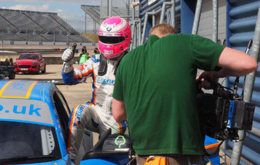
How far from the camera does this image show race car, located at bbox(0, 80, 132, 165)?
107 inches

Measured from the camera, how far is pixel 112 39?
11.9 feet

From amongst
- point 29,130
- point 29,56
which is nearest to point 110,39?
point 29,130

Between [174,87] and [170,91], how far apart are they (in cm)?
3

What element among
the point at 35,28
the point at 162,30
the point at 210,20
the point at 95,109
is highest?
the point at 35,28

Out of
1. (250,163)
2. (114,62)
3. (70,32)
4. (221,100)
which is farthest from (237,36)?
(70,32)

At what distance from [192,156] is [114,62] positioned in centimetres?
186

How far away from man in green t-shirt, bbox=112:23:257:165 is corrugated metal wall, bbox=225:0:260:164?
2.92 meters

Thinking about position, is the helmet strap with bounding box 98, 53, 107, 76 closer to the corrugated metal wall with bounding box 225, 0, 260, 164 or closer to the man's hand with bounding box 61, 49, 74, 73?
the man's hand with bounding box 61, 49, 74, 73

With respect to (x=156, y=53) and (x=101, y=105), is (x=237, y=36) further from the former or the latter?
(x=156, y=53)

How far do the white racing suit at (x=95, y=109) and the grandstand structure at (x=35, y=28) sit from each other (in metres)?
62.4

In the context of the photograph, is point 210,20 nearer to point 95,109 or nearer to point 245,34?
point 245,34

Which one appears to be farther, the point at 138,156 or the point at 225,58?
the point at 138,156

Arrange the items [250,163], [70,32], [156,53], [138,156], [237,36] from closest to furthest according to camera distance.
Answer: [156,53] < [138,156] < [250,163] < [237,36] < [70,32]

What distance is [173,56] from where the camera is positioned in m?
1.99
